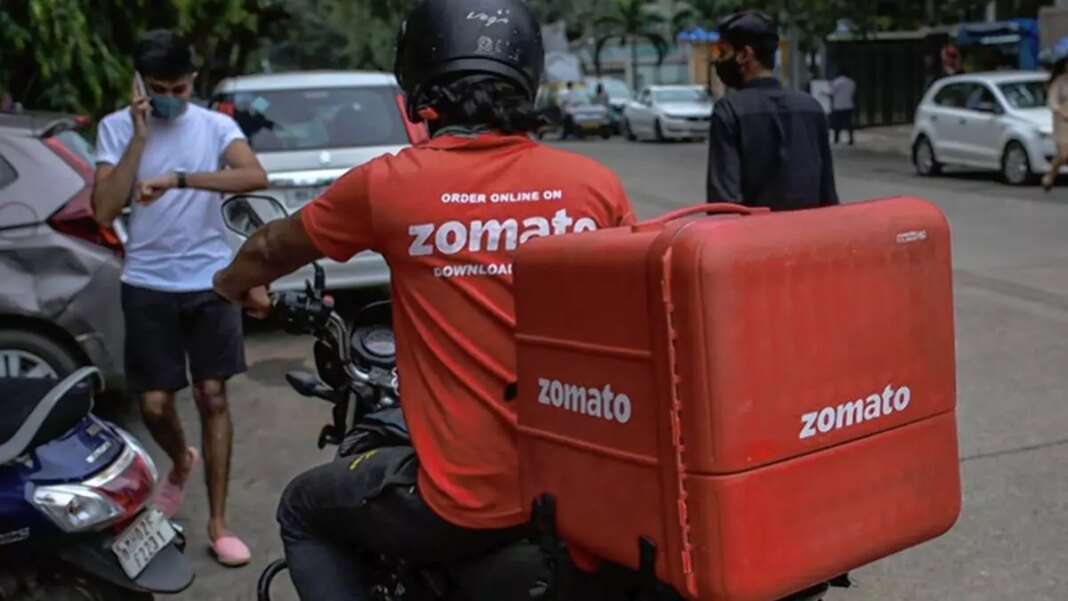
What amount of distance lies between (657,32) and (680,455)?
171ft

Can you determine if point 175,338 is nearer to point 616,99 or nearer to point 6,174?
point 6,174

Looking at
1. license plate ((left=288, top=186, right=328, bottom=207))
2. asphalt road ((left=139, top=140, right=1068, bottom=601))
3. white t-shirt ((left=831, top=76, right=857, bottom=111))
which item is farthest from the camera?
white t-shirt ((left=831, top=76, right=857, bottom=111))

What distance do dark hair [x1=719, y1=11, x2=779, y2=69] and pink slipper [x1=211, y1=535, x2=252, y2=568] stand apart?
2.68m

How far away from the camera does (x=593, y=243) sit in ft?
6.75

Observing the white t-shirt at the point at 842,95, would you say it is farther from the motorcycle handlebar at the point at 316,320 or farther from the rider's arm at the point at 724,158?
the motorcycle handlebar at the point at 316,320

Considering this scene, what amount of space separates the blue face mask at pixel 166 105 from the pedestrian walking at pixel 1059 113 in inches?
509

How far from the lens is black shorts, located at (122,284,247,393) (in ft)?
15.0

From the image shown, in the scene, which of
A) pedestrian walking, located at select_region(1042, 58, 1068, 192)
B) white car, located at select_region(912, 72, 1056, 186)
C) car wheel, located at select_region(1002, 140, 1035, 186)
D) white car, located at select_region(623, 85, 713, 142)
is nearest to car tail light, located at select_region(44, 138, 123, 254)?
pedestrian walking, located at select_region(1042, 58, 1068, 192)

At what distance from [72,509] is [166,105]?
5.51 feet

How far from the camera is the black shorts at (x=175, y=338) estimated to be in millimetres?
4578

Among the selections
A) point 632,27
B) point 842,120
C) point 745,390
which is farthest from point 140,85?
point 632,27

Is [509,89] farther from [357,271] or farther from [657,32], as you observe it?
[657,32]

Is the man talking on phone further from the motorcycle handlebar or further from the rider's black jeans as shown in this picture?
the rider's black jeans

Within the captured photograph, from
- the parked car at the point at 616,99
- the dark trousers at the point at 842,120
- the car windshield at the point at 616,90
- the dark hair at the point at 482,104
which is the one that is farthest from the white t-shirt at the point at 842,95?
the dark hair at the point at 482,104
